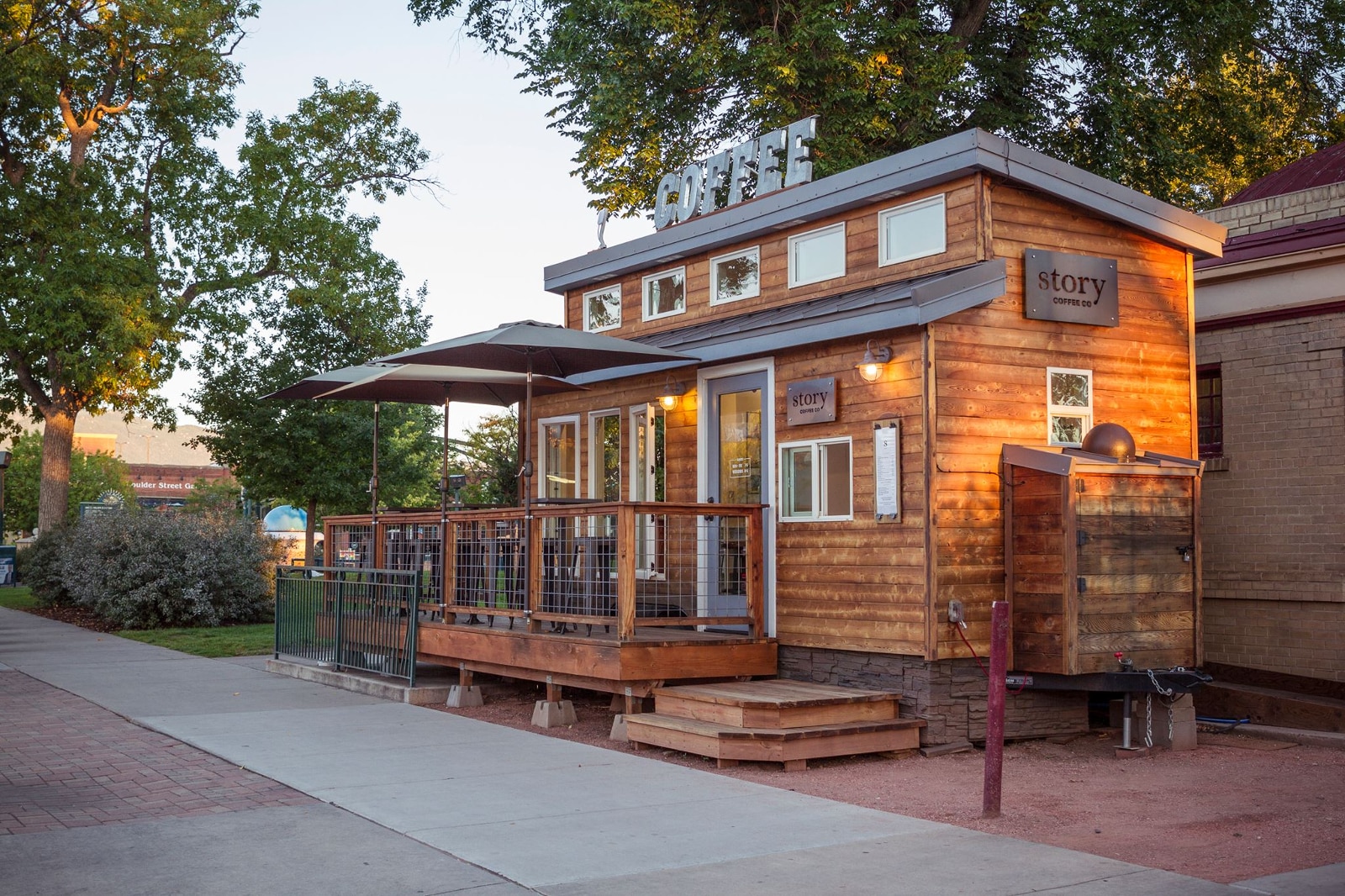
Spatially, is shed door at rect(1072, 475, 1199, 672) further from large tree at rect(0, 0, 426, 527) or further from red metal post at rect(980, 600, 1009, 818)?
large tree at rect(0, 0, 426, 527)

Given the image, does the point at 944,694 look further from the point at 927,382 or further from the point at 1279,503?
the point at 1279,503

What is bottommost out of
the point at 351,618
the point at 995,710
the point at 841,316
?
the point at 995,710

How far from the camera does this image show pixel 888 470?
33.0 feet

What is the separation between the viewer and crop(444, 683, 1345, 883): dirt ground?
6672 millimetres

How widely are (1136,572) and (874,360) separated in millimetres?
2620

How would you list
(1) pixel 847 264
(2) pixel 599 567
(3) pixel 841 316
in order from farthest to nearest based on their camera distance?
(1) pixel 847 264 → (2) pixel 599 567 → (3) pixel 841 316

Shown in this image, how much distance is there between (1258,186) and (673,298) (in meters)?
8.22

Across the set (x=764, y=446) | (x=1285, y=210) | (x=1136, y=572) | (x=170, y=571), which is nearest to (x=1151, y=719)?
(x=1136, y=572)

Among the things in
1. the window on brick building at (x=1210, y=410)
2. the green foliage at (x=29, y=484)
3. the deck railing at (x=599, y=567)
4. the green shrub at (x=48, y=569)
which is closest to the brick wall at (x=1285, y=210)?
the window on brick building at (x=1210, y=410)

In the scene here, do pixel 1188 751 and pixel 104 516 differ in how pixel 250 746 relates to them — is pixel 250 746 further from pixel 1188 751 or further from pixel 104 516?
pixel 104 516

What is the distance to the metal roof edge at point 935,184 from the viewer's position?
1023cm

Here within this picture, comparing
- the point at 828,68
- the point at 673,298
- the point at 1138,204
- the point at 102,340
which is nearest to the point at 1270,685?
the point at 1138,204

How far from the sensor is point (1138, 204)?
11.0 meters

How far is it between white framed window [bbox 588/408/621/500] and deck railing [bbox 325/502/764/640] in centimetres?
69
